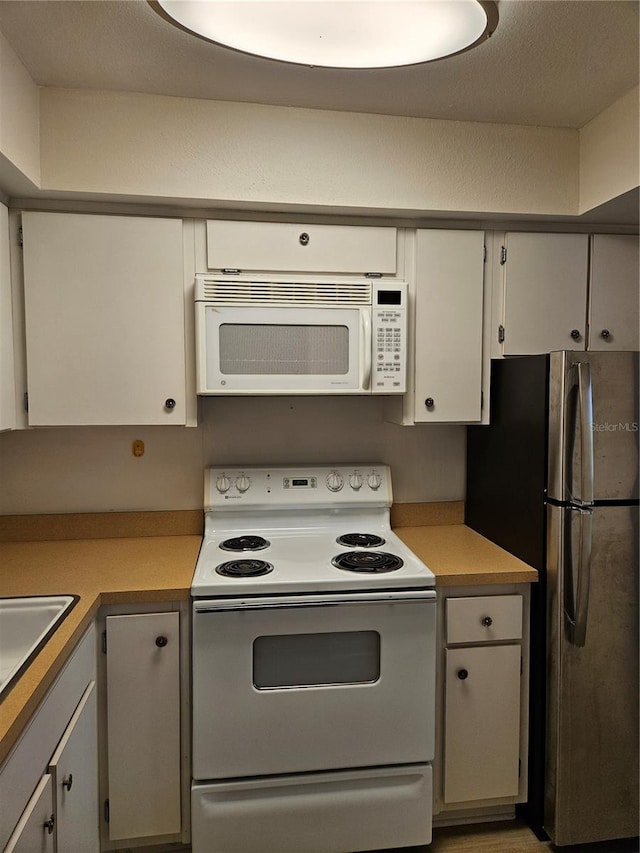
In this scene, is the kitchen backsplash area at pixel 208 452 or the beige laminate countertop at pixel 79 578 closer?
the beige laminate countertop at pixel 79 578

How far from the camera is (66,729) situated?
1.49 meters

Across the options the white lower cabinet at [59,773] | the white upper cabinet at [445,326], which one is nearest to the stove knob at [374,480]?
the white upper cabinet at [445,326]

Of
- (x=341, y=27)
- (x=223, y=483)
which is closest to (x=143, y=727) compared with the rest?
(x=223, y=483)

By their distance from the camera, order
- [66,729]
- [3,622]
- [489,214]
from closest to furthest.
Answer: [66,729], [3,622], [489,214]

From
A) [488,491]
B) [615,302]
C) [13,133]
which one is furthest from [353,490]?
[13,133]

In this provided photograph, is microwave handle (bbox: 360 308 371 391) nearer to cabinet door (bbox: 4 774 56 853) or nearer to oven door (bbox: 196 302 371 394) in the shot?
oven door (bbox: 196 302 371 394)

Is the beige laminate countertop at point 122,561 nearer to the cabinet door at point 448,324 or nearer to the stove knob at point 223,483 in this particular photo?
the stove knob at point 223,483

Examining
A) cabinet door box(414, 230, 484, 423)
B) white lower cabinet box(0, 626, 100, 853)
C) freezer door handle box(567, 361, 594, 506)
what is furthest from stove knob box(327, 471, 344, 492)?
white lower cabinet box(0, 626, 100, 853)

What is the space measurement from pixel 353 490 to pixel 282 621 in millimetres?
719

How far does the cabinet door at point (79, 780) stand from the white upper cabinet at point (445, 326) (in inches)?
55.6

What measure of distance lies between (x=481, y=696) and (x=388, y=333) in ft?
4.16

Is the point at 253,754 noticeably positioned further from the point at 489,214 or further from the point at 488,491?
the point at 489,214

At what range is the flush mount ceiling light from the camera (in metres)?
1.38

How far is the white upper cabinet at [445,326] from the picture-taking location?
224cm
